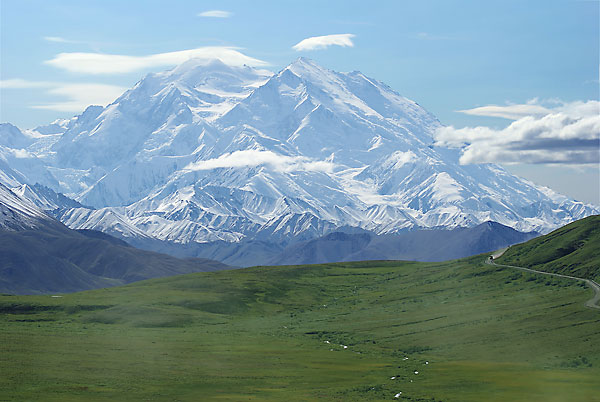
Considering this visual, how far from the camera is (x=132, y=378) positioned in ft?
378

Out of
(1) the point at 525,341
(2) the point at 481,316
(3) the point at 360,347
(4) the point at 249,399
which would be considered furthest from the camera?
(2) the point at 481,316

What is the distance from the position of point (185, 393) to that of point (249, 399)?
9457 millimetres

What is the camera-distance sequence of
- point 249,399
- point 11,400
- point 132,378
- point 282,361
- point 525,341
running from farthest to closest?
point 525,341, point 282,361, point 132,378, point 249,399, point 11,400

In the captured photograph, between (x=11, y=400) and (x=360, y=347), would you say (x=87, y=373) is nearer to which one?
(x=11, y=400)

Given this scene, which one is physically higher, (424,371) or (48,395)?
(48,395)

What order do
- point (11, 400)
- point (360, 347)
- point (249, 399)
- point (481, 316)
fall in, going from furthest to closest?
point (481, 316) < point (360, 347) < point (249, 399) < point (11, 400)

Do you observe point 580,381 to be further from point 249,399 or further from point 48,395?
point 48,395

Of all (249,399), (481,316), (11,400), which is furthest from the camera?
(481,316)

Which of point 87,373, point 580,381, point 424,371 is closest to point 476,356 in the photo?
point 424,371

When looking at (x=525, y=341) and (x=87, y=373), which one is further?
(x=525, y=341)

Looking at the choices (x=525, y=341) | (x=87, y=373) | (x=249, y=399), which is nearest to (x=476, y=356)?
(x=525, y=341)

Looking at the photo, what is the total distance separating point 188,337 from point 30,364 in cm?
5938

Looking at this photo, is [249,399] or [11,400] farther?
[249,399]

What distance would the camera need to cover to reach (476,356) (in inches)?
5871
